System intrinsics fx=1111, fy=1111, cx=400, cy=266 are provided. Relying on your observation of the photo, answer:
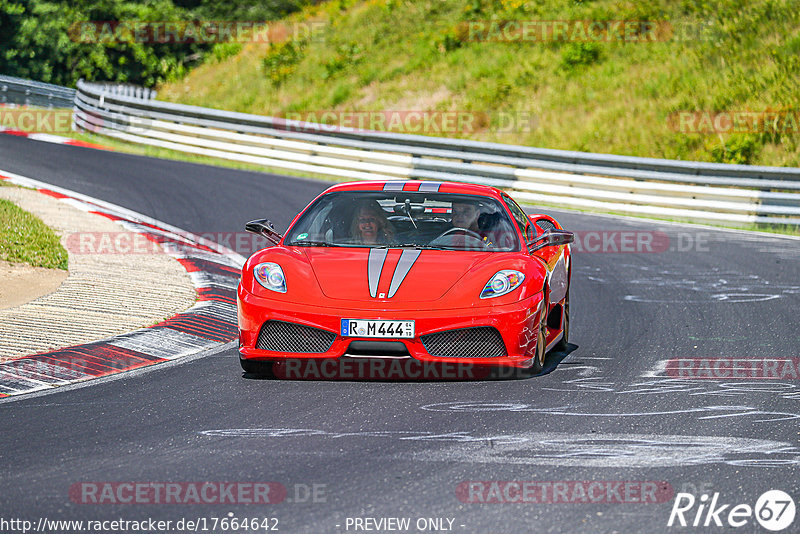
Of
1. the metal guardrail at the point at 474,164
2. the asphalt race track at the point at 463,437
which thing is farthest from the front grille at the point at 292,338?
the metal guardrail at the point at 474,164

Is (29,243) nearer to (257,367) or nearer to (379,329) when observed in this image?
(257,367)

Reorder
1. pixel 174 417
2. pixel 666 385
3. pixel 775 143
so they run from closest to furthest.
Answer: pixel 174 417 → pixel 666 385 → pixel 775 143

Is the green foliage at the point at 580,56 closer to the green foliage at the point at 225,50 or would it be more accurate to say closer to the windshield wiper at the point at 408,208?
the green foliage at the point at 225,50

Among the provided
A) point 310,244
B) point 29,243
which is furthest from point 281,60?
point 310,244

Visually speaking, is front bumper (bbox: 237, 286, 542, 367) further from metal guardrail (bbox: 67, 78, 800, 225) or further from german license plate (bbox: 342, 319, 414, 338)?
metal guardrail (bbox: 67, 78, 800, 225)

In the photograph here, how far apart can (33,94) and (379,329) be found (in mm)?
26604

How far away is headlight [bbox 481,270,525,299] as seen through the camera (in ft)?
23.4

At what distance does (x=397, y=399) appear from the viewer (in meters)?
6.57

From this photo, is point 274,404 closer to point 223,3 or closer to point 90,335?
point 90,335

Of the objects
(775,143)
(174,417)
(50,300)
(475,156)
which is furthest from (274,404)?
(775,143)

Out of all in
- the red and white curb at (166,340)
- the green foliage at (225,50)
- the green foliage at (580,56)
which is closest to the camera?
the red and white curb at (166,340)

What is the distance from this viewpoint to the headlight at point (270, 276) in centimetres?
723

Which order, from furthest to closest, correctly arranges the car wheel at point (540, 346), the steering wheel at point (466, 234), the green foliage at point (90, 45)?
the green foliage at point (90, 45) < the steering wheel at point (466, 234) < the car wheel at point (540, 346)

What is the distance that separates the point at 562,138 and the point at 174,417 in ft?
67.3
